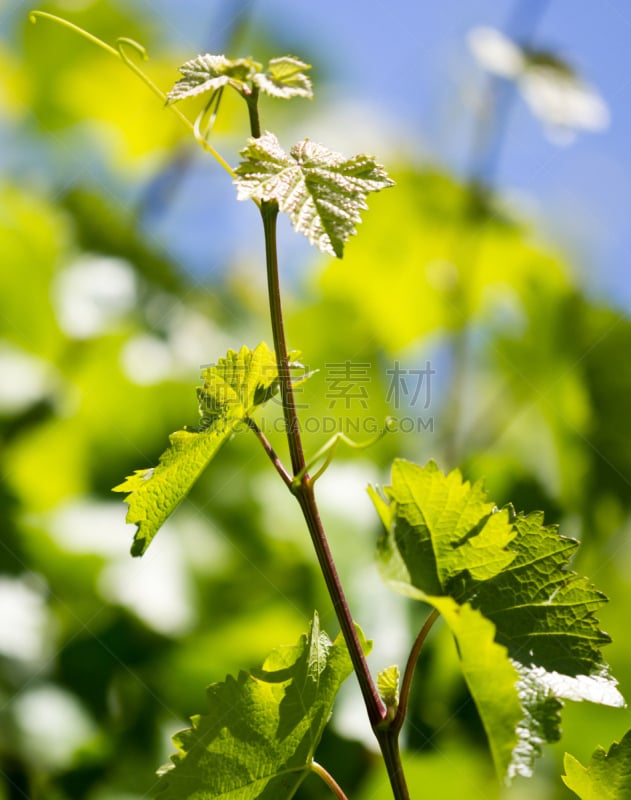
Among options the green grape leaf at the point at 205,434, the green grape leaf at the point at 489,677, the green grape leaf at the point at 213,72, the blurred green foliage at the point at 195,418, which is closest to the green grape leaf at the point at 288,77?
the green grape leaf at the point at 213,72

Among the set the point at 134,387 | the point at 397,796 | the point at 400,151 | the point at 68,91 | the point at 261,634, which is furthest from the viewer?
the point at 400,151

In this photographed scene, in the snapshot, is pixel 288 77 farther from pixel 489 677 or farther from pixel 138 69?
pixel 489 677

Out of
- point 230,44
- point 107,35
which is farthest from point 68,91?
point 230,44

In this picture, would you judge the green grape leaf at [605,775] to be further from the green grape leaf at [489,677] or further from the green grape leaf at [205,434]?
the green grape leaf at [205,434]

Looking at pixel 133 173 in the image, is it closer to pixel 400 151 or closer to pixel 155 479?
pixel 400 151

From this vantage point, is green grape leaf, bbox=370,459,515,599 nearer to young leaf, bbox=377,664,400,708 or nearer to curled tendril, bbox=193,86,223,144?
young leaf, bbox=377,664,400,708
